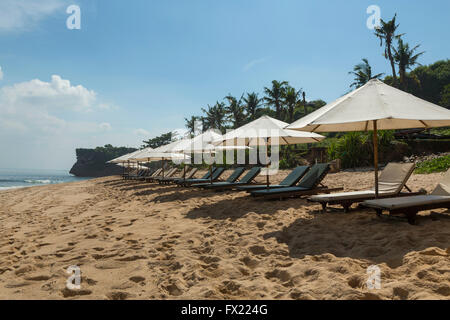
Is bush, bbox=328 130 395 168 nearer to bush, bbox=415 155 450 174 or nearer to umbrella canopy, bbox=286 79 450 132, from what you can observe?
bush, bbox=415 155 450 174

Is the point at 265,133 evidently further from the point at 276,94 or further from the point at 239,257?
the point at 276,94

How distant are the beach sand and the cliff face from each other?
88.9 meters

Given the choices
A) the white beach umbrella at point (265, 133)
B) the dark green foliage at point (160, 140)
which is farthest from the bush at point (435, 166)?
the dark green foliage at point (160, 140)

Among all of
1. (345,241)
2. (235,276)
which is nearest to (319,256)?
(345,241)

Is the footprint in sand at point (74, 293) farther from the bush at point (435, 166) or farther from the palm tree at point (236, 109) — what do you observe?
the palm tree at point (236, 109)

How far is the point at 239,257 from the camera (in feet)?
11.6

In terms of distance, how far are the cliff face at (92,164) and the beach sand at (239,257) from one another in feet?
292

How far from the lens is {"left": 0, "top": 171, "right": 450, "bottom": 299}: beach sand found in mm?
2650

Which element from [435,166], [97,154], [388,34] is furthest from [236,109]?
[97,154]

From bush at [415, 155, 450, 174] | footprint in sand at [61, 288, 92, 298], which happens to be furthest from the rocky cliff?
footprint in sand at [61, 288, 92, 298]

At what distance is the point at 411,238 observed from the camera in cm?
354

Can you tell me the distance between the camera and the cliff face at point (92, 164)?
90500mm
